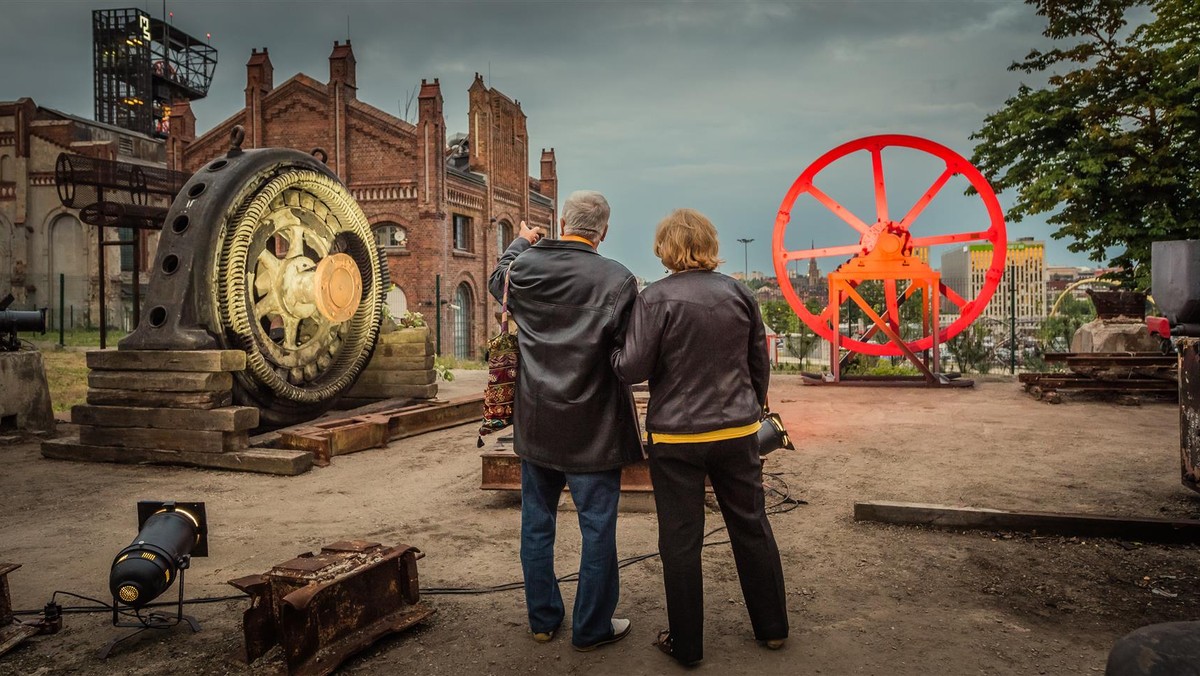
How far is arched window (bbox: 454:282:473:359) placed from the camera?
88.1 feet

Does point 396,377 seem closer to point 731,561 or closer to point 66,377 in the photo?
point 731,561

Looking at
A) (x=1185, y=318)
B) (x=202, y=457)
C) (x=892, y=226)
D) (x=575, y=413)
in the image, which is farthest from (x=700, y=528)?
(x=892, y=226)

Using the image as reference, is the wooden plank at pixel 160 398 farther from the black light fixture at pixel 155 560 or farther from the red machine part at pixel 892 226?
the red machine part at pixel 892 226

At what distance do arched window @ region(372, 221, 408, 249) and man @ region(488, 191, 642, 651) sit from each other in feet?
71.3

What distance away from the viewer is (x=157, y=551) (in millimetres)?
2896

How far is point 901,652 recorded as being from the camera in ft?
9.18

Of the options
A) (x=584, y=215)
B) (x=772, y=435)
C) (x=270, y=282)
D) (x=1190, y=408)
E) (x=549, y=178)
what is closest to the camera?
(x=584, y=215)

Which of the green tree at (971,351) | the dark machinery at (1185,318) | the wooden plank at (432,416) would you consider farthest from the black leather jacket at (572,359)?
the green tree at (971,351)

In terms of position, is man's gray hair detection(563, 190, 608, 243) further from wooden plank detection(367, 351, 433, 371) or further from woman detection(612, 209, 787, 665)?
wooden plank detection(367, 351, 433, 371)

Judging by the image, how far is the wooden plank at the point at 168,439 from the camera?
6195 millimetres

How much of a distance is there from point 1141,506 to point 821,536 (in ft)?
7.37

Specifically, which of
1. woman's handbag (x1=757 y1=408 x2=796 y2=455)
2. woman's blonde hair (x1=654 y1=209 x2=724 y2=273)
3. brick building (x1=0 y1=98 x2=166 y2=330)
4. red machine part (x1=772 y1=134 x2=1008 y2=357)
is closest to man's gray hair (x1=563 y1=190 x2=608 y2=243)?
woman's blonde hair (x1=654 y1=209 x2=724 y2=273)

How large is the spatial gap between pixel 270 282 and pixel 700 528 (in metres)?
5.72

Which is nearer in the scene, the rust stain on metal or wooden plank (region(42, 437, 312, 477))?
the rust stain on metal
